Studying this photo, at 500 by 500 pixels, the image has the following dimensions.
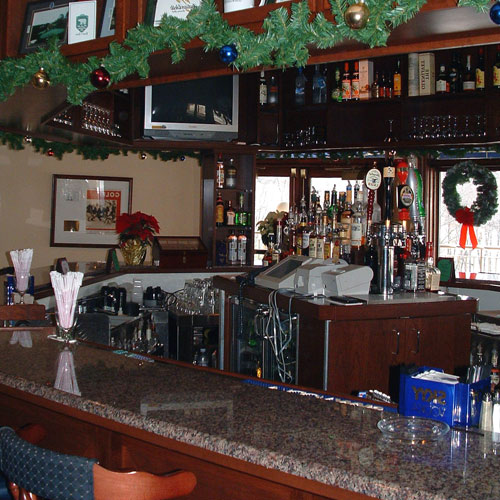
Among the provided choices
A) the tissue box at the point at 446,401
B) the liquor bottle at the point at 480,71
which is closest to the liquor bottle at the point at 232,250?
the liquor bottle at the point at 480,71

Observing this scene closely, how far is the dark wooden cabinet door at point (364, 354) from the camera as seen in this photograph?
3510 millimetres

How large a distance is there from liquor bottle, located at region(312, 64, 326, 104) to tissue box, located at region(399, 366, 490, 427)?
211 inches

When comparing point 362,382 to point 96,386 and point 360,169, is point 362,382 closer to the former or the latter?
point 96,386

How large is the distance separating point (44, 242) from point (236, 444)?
6.80 m

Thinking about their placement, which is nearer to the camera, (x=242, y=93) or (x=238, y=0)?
(x=238, y=0)

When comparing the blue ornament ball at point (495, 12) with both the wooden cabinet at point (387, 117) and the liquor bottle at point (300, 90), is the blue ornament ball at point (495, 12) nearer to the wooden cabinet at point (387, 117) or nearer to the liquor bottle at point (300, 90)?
the wooden cabinet at point (387, 117)

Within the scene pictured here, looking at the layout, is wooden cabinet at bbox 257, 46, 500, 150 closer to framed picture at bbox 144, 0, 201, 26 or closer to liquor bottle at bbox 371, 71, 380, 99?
liquor bottle at bbox 371, 71, 380, 99

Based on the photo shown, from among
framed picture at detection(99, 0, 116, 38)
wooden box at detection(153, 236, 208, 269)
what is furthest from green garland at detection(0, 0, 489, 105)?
wooden box at detection(153, 236, 208, 269)

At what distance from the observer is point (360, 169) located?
7785 mm

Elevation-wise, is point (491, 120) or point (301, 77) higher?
point (301, 77)

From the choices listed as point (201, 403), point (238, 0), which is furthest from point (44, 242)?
point (201, 403)

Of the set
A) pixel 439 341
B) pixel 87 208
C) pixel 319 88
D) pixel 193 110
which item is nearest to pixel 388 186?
pixel 439 341

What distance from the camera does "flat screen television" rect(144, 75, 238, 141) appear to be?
21.8ft

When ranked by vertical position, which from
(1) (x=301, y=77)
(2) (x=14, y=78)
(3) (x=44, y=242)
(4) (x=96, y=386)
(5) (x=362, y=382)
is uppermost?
(1) (x=301, y=77)
